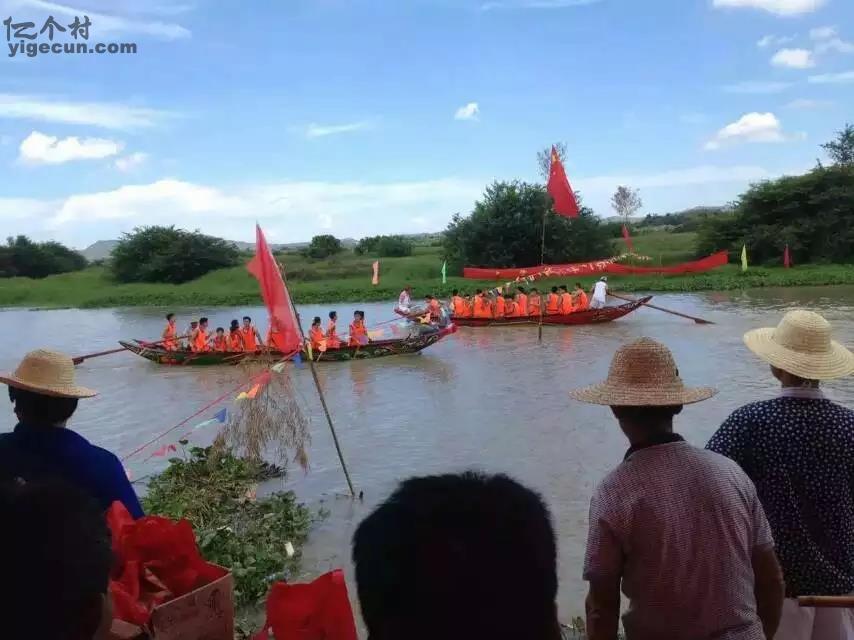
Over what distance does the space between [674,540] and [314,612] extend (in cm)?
95

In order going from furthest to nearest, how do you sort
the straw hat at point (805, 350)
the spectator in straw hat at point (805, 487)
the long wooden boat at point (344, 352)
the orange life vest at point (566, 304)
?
1. the orange life vest at point (566, 304)
2. the long wooden boat at point (344, 352)
3. the straw hat at point (805, 350)
4. the spectator in straw hat at point (805, 487)

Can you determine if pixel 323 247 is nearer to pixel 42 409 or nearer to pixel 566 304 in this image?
pixel 566 304

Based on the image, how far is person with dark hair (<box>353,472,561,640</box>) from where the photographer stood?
124 centimetres

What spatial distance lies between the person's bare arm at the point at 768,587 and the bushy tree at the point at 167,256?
42.7 meters

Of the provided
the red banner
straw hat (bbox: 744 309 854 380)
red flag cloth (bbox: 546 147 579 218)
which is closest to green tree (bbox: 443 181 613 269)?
the red banner

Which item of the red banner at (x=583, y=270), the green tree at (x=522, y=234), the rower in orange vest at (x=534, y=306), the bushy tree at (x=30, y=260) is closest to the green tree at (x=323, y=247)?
the green tree at (x=522, y=234)

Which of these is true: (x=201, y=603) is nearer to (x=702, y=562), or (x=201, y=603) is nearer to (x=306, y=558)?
(x=702, y=562)

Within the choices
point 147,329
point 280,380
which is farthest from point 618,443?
point 147,329

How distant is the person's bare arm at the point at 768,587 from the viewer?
6.68ft

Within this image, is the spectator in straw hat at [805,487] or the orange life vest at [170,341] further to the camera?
the orange life vest at [170,341]

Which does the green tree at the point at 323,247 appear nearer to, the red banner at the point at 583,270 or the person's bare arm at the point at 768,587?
the red banner at the point at 583,270

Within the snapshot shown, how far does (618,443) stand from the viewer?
800cm

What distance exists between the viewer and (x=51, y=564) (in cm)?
133

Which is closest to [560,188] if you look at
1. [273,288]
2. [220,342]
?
[220,342]
